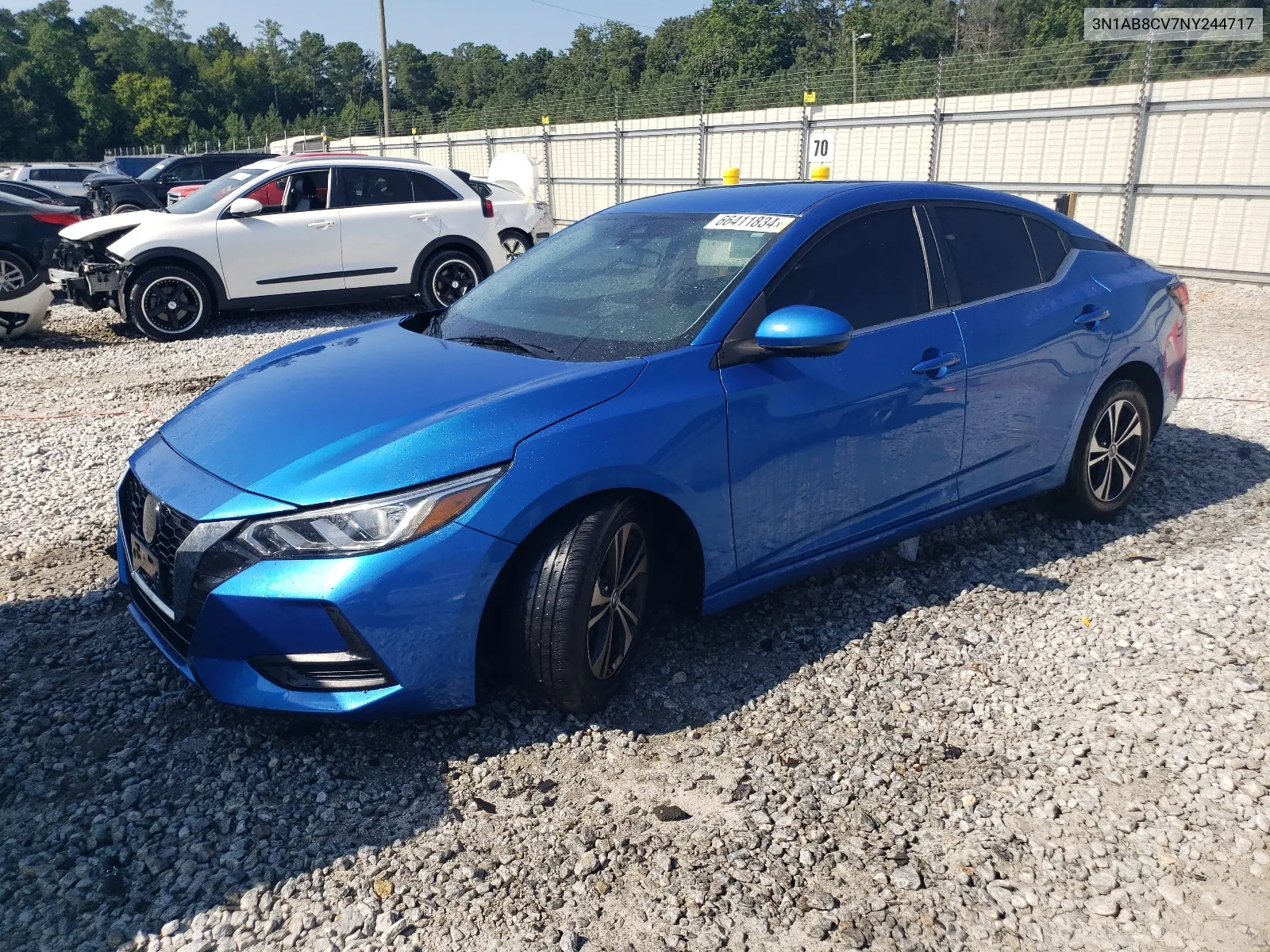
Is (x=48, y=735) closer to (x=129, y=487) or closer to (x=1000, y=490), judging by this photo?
(x=129, y=487)

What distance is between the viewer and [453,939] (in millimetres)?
2363

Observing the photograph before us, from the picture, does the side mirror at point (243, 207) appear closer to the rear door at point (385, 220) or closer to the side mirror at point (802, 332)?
the rear door at point (385, 220)

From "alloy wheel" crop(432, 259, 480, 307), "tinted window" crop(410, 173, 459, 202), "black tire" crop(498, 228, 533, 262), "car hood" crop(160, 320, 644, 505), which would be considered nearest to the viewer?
"car hood" crop(160, 320, 644, 505)

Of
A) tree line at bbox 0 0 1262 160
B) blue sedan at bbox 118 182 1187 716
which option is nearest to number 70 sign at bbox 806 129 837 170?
blue sedan at bbox 118 182 1187 716

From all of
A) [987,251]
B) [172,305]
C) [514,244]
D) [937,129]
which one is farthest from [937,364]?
[937,129]

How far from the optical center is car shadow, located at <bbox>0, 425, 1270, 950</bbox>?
255 cm

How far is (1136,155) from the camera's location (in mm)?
14180

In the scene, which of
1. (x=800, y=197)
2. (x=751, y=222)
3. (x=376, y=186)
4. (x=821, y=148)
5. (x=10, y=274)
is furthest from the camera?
(x=821, y=148)

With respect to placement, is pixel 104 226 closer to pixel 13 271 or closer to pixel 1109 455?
pixel 13 271

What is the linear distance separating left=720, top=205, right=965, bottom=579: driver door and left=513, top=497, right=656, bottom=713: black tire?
44 cm

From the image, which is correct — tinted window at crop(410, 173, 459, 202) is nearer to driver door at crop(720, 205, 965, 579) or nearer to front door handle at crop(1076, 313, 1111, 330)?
driver door at crop(720, 205, 965, 579)

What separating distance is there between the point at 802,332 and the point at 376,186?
8.76m

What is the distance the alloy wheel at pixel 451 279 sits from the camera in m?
11.3

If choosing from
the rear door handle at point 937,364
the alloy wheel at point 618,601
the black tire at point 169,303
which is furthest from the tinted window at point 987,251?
the black tire at point 169,303
